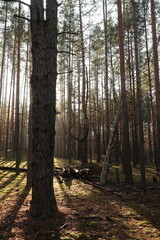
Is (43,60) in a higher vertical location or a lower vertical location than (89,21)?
lower

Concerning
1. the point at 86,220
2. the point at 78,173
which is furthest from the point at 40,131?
the point at 78,173

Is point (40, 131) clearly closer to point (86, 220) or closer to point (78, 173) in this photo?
point (86, 220)

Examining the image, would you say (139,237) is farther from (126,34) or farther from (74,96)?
(74,96)

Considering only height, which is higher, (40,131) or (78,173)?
(40,131)

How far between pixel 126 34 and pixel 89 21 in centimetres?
337

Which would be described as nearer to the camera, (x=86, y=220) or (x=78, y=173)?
(x=86, y=220)

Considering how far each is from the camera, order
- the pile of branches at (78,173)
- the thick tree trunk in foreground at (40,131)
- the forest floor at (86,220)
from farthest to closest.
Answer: the pile of branches at (78,173) → the thick tree trunk in foreground at (40,131) → the forest floor at (86,220)

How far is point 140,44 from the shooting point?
16125 mm

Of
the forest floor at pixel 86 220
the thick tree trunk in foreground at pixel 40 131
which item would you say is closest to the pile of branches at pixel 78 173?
the forest floor at pixel 86 220

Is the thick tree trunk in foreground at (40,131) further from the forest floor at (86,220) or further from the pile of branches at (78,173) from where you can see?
the pile of branches at (78,173)

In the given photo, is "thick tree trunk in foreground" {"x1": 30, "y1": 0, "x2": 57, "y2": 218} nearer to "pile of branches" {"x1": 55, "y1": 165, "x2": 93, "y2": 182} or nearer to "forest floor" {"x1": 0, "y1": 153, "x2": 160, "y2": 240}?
"forest floor" {"x1": 0, "y1": 153, "x2": 160, "y2": 240}

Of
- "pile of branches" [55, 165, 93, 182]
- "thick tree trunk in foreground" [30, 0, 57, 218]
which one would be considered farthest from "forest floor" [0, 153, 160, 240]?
"pile of branches" [55, 165, 93, 182]

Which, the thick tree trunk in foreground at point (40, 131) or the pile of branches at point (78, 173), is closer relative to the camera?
the thick tree trunk in foreground at point (40, 131)

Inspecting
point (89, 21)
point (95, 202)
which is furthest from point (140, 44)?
point (95, 202)
